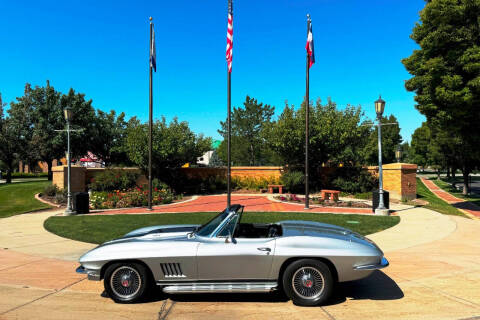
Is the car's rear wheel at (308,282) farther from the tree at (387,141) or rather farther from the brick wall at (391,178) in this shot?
the tree at (387,141)

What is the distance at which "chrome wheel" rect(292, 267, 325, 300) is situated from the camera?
13.6 feet

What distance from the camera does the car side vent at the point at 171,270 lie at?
4188 mm

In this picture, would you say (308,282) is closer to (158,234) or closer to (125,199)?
(158,234)

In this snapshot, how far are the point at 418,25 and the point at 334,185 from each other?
10.8 metres

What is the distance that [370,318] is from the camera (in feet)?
12.5

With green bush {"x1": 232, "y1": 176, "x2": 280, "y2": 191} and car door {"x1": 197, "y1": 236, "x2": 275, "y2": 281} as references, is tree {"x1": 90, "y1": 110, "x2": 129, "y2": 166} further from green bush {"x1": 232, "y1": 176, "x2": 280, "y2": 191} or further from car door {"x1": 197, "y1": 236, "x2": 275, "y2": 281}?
car door {"x1": 197, "y1": 236, "x2": 275, "y2": 281}

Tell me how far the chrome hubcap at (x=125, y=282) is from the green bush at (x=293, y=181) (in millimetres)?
17410

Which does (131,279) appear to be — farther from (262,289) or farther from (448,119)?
(448,119)

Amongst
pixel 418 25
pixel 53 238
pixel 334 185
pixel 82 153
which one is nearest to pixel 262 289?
pixel 53 238

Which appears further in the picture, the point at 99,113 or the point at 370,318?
the point at 99,113

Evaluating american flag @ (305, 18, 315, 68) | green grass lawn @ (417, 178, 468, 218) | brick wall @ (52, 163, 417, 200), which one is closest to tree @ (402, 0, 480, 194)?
green grass lawn @ (417, 178, 468, 218)

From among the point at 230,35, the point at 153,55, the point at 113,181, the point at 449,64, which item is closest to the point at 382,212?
the point at 449,64

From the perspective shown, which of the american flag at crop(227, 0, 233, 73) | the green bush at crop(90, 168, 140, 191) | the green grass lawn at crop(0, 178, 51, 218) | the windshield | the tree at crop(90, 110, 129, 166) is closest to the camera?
the windshield

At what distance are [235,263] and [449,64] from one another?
523 inches
